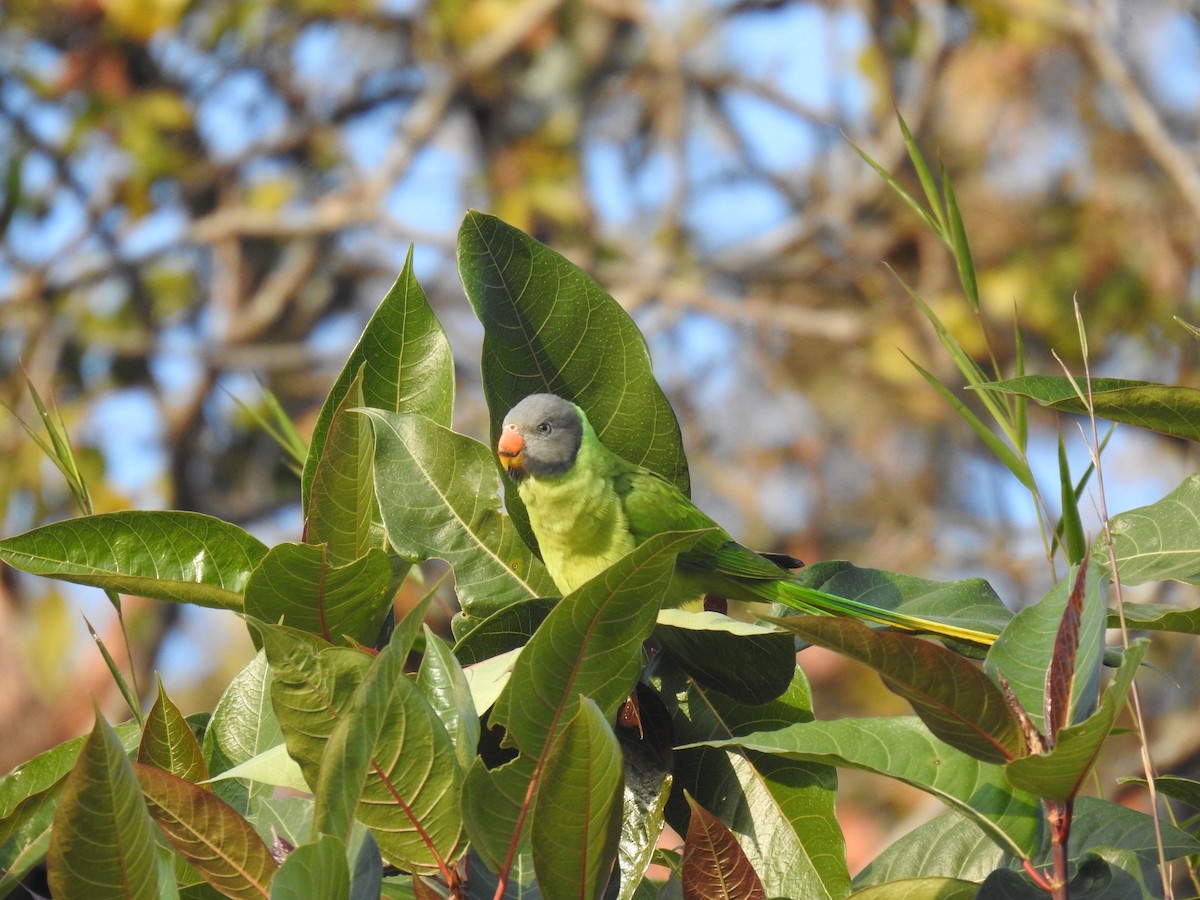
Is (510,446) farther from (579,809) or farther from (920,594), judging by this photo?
(579,809)

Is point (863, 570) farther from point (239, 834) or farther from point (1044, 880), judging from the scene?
point (239, 834)

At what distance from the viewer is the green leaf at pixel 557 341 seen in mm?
1195

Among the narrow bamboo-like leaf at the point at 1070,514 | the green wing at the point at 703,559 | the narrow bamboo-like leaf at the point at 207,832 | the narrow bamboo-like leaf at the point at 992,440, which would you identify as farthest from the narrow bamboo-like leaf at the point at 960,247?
the narrow bamboo-like leaf at the point at 207,832

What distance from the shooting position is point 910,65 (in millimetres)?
7422

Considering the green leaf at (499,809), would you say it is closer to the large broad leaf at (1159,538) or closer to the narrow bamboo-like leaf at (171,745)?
the narrow bamboo-like leaf at (171,745)

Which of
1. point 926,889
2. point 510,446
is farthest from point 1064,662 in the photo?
point 510,446

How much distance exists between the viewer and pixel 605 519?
6.23 ft

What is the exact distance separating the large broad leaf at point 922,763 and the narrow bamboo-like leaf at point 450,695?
189 millimetres

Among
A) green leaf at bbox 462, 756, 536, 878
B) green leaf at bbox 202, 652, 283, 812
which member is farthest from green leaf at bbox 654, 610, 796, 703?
green leaf at bbox 202, 652, 283, 812

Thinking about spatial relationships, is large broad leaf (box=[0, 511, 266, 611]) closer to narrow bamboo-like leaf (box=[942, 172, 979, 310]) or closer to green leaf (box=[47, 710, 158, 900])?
green leaf (box=[47, 710, 158, 900])

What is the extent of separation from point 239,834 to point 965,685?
1.75ft

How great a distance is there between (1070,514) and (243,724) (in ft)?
2.63

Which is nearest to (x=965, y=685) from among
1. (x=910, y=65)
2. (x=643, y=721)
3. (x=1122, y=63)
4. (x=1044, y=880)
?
Answer: (x=1044, y=880)

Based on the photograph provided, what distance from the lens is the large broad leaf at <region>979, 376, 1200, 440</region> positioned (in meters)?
1.07
